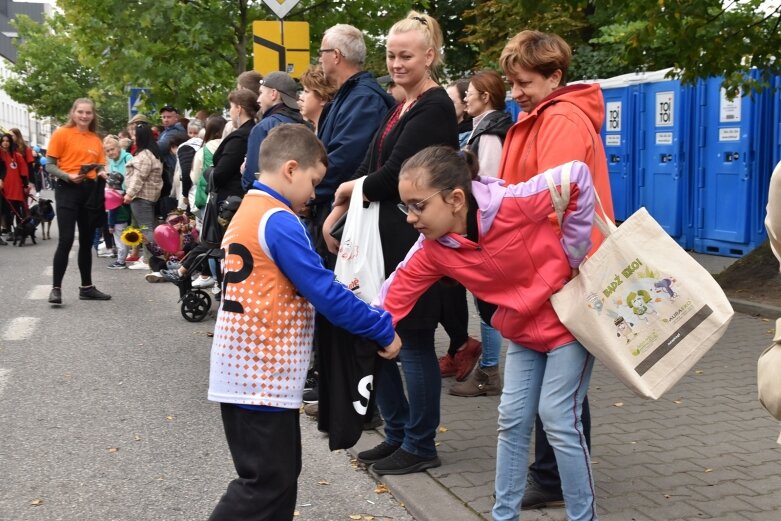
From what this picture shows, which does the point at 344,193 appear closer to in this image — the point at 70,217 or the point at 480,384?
the point at 480,384

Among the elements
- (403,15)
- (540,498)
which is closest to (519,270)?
(540,498)

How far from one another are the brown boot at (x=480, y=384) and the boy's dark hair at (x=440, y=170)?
3.00m

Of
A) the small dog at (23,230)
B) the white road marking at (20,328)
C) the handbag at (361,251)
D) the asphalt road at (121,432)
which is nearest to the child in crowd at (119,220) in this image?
the asphalt road at (121,432)

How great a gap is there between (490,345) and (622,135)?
415 inches

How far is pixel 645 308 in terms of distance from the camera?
3.65 metres

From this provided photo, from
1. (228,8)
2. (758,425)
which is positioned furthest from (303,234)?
(228,8)

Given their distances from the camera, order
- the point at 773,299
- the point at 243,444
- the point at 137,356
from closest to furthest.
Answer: the point at 243,444, the point at 137,356, the point at 773,299

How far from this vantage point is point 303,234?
3.52m

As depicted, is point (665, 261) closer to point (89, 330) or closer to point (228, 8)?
point (89, 330)

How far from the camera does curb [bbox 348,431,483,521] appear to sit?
4.48m

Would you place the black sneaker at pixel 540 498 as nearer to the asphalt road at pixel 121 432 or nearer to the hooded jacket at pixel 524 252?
the asphalt road at pixel 121 432

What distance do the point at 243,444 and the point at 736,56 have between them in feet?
28.4

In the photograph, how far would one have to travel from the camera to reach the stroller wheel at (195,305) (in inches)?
403

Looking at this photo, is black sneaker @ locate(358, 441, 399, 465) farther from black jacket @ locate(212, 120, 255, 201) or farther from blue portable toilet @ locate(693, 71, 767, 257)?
blue portable toilet @ locate(693, 71, 767, 257)
